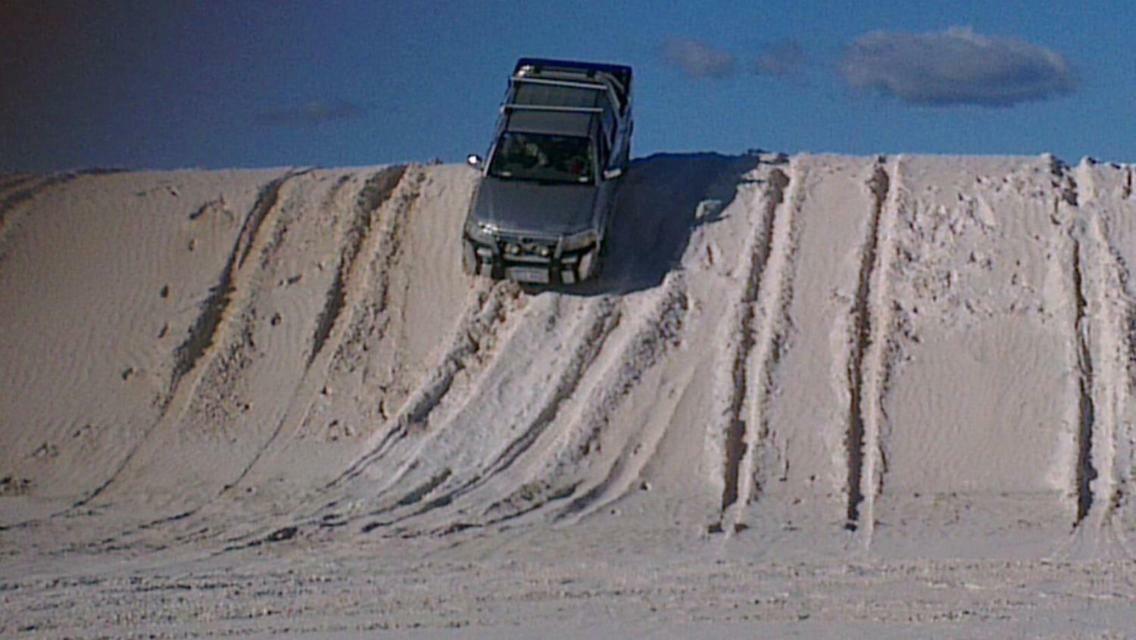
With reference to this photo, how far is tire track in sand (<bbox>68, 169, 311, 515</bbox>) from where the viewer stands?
68.9 feet

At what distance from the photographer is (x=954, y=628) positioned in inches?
501

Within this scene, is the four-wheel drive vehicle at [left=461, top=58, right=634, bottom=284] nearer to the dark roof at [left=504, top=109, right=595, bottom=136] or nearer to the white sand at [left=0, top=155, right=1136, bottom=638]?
the dark roof at [left=504, top=109, right=595, bottom=136]

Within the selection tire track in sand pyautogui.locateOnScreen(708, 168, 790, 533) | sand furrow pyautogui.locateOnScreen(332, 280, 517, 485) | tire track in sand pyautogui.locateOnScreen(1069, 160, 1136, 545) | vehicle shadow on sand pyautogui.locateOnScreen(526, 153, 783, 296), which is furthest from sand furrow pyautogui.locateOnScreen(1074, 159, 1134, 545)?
sand furrow pyautogui.locateOnScreen(332, 280, 517, 485)

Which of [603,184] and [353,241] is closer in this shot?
[603,184]

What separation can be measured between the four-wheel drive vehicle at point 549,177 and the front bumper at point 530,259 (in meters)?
0.01

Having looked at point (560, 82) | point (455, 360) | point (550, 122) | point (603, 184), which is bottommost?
point (455, 360)

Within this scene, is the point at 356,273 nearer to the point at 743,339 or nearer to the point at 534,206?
the point at 534,206

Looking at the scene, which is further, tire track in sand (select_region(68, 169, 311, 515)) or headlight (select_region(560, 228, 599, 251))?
headlight (select_region(560, 228, 599, 251))

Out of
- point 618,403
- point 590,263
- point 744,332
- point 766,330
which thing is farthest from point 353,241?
point 766,330

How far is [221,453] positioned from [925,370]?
23.2ft

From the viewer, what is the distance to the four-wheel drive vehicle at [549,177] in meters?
21.6

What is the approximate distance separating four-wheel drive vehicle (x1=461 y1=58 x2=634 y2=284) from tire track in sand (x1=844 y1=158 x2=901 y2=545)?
290cm

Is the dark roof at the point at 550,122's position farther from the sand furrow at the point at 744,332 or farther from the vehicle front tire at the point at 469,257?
the sand furrow at the point at 744,332

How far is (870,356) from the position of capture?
68.9ft
